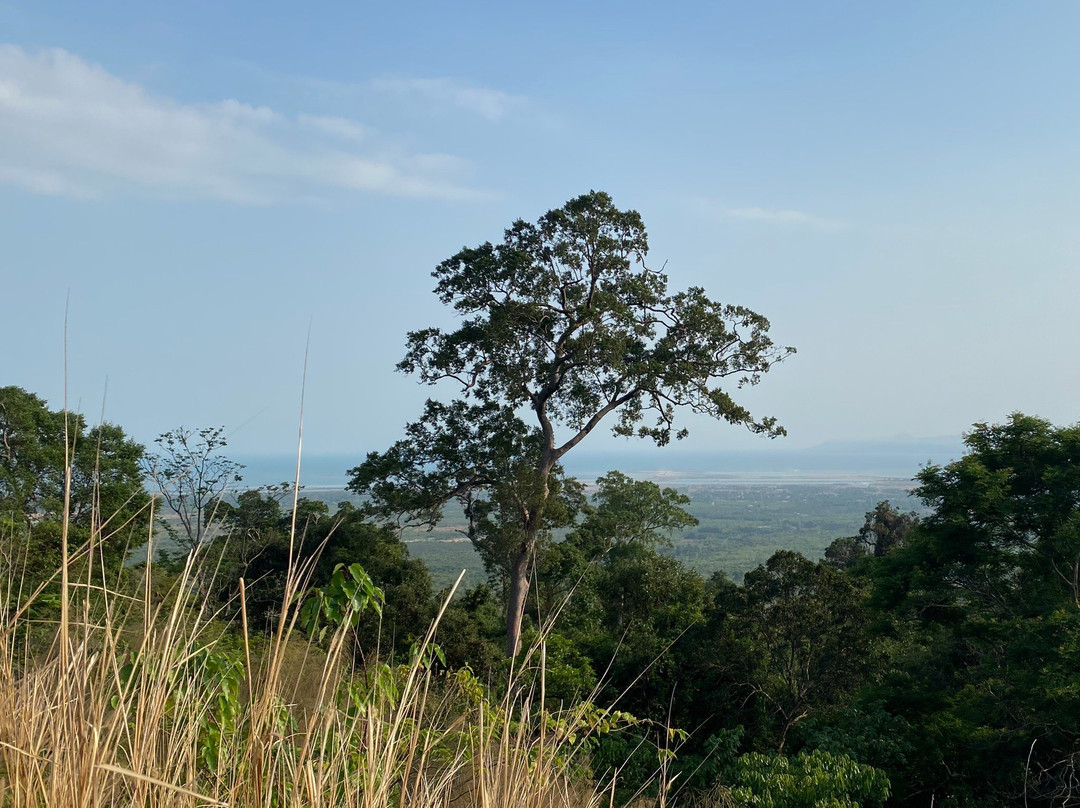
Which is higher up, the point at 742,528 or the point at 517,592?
the point at 517,592

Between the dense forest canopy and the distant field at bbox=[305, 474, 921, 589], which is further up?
the dense forest canopy

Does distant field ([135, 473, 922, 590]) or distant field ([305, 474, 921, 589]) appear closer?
distant field ([135, 473, 922, 590])

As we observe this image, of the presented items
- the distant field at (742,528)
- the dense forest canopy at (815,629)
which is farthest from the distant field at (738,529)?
the dense forest canopy at (815,629)

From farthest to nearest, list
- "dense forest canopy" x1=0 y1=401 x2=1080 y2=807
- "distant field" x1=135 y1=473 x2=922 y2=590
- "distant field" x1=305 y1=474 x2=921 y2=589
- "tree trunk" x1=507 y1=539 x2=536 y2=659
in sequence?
"distant field" x1=305 y1=474 x2=921 y2=589 → "distant field" x1=135 y1=473 x2=922 y2=590 → "tree trunk" x1=507 y1=539 x2=536 y2=659 → "dense forest canopy" x1=0 y1=401 x2=1080 y2=807

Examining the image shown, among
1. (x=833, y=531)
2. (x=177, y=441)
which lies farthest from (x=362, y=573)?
(x=833, y=531)

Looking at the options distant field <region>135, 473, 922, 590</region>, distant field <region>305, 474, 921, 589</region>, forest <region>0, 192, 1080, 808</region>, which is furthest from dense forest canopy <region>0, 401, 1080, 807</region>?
distant field <region>305, 474, 921, 589</region>

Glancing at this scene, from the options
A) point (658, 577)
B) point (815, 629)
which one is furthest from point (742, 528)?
point (815, 629)

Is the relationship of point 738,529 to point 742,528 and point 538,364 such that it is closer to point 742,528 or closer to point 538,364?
point 742,528

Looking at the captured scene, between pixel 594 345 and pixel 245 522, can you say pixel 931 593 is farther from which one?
pixel 245 522

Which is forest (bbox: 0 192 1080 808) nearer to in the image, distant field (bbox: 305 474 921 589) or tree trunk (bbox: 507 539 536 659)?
tree trunk (bbox: 507 539 536 659)

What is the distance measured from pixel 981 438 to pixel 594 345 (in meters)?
5.90

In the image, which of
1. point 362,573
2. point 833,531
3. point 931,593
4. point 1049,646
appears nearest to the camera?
point 362,573

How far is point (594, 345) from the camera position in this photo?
13.6 m

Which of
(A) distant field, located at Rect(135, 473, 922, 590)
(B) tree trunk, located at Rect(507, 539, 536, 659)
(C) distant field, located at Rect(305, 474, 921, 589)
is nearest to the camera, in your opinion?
(B) tree trunk, located at Rect(507, 539, 536, 659)
